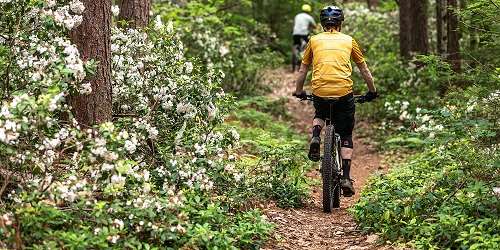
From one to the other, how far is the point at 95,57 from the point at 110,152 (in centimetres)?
184

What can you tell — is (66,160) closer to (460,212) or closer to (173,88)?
(173,88)

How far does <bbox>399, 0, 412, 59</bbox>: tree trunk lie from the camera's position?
50.5ft

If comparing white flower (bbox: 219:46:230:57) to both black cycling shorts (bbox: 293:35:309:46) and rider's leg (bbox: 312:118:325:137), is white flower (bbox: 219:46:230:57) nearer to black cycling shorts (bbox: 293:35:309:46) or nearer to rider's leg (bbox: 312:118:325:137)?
rider's leg (bbox: 312:118:325:137)

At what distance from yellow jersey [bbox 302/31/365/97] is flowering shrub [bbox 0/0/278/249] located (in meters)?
1.15

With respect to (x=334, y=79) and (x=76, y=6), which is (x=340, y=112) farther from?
(x=76, y=6)

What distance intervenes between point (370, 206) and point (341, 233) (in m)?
0.48

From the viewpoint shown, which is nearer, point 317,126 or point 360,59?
point 317,126

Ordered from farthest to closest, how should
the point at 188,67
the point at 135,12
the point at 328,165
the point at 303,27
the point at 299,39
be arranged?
the point at 299,39 < the point at 303,27 < the point at 135,12 < the point at 328,165 < the point at 188,67

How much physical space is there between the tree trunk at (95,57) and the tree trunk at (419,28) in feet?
33.2

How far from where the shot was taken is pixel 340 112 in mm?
7895

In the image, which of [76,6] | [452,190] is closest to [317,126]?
[452,190]

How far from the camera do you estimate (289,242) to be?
6551 millimetres

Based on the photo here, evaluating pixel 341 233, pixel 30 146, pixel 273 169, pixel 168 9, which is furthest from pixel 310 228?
pixel 168 9

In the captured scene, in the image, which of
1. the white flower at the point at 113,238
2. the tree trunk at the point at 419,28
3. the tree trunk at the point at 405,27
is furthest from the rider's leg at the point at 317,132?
the tree trunk at the point at 405,27
